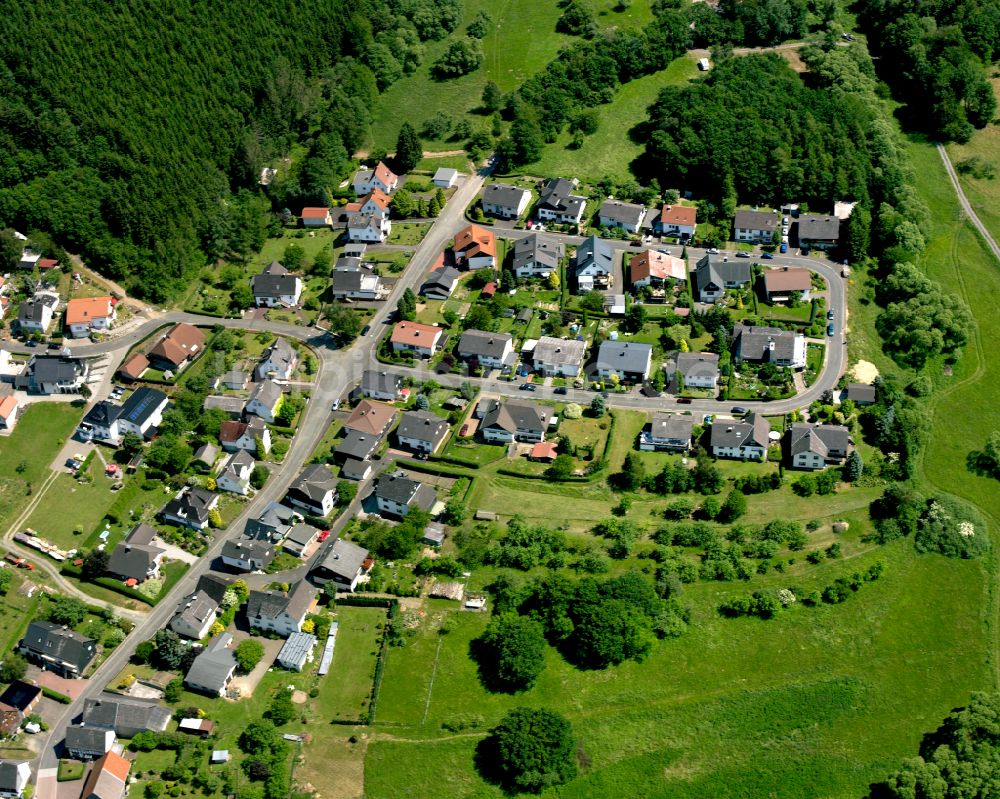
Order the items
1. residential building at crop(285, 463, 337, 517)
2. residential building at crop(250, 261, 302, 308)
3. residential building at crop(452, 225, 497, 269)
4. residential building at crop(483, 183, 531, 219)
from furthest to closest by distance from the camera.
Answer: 1. residential building at crop(483, 183, 531, 219)
2. residential building at crop(452, 225, 497, 269)
3. residential building at crop(250, 261, 302, 308)
4. residential building at crop(285, 463, 337, 517)

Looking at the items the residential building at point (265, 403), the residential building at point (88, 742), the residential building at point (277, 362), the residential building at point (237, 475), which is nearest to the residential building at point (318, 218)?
the residential building at point (277, 362)

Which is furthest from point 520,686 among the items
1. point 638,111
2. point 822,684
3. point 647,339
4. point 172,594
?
point 638,111

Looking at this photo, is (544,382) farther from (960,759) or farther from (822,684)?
(960,759)

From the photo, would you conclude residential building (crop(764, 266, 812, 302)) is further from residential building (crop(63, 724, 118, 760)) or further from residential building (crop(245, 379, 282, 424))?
residential building (crop(63, 724, 118, 760))

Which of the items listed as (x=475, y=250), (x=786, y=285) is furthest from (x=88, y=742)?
(x=786, y=285)

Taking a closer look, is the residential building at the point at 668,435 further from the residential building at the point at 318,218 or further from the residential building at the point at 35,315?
the residential building at the point at 35,315

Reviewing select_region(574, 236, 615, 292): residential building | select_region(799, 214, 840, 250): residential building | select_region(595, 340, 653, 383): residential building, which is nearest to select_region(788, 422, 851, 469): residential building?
select_region(595, 340, 653, 383): residential building
